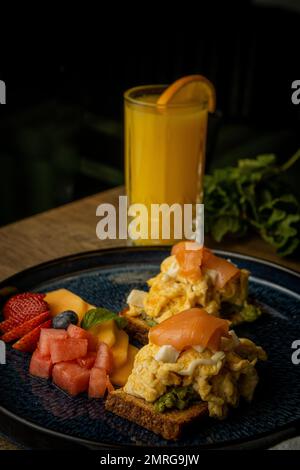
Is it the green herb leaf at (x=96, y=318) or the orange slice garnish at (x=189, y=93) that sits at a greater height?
the orange slice garnish at (x=189, y=93)

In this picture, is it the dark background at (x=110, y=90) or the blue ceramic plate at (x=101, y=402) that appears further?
the dark background at (x=110, y=90)

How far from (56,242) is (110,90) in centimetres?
249

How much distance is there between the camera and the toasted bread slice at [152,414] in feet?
4.66

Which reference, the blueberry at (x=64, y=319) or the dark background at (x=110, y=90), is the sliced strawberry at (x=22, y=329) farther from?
the dark background at (x=110, y=90)

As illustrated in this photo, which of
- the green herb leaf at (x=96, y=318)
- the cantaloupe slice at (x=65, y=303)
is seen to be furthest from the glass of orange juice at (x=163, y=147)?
the green herb leaf at (x=96, y=318)

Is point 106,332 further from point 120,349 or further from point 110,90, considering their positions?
point 110,90

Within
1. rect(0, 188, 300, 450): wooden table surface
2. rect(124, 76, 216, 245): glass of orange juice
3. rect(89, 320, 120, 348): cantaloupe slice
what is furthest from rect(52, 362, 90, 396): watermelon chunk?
rect(124, 76, 216, 245): glass of orange juice

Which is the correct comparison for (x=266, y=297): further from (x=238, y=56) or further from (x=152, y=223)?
(x=238, y=56)

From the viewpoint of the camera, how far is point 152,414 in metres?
1.45

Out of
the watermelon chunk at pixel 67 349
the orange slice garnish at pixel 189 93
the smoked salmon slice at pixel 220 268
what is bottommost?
the watermelon chunk at pixel 67 349

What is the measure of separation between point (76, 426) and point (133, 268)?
0.80 metres

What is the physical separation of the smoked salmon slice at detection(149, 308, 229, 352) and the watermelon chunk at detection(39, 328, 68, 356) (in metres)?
0.26

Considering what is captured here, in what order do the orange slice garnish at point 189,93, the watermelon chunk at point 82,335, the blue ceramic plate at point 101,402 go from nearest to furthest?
the blue ceramic plate at point 101,402
the watermelon chunk at point 82,335
the orange slice garnish at point 189,93

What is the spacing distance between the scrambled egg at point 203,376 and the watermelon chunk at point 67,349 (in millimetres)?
167
